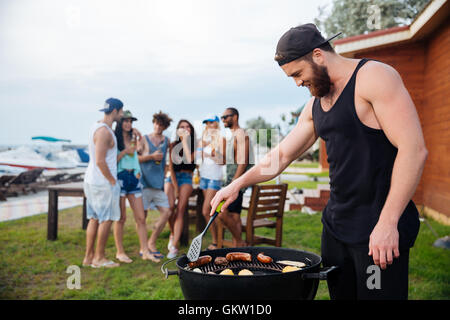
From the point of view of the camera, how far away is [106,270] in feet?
16.8

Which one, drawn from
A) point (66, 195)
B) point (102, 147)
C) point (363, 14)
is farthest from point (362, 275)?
point (363, 14)

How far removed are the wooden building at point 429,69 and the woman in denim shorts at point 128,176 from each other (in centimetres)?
538

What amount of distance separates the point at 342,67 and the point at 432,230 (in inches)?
232

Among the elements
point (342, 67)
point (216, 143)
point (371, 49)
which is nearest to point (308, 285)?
point (342, 67)

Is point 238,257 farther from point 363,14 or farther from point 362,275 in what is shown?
point 363,14

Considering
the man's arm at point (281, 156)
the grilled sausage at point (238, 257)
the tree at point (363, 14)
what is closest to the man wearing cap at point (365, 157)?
the man's arm at point (281, 156)

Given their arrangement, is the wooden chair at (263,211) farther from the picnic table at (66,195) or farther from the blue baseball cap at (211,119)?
the blue baseball cap at (211,119)

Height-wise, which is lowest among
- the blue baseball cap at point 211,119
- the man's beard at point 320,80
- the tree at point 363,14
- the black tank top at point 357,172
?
the black tank top at point 357,172

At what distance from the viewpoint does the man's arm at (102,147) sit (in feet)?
15.9

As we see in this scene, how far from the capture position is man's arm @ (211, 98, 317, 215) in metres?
2.04

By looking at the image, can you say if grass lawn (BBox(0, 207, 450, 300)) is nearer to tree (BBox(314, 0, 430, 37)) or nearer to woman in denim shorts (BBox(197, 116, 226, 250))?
woman in denim shorts (BBox(197, 116, 226, 250))

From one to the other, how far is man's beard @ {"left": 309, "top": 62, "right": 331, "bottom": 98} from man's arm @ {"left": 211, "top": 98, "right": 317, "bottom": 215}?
1.00 feet

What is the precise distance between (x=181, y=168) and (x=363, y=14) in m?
19.8

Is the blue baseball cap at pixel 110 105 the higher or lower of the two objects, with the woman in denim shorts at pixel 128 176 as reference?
higher
